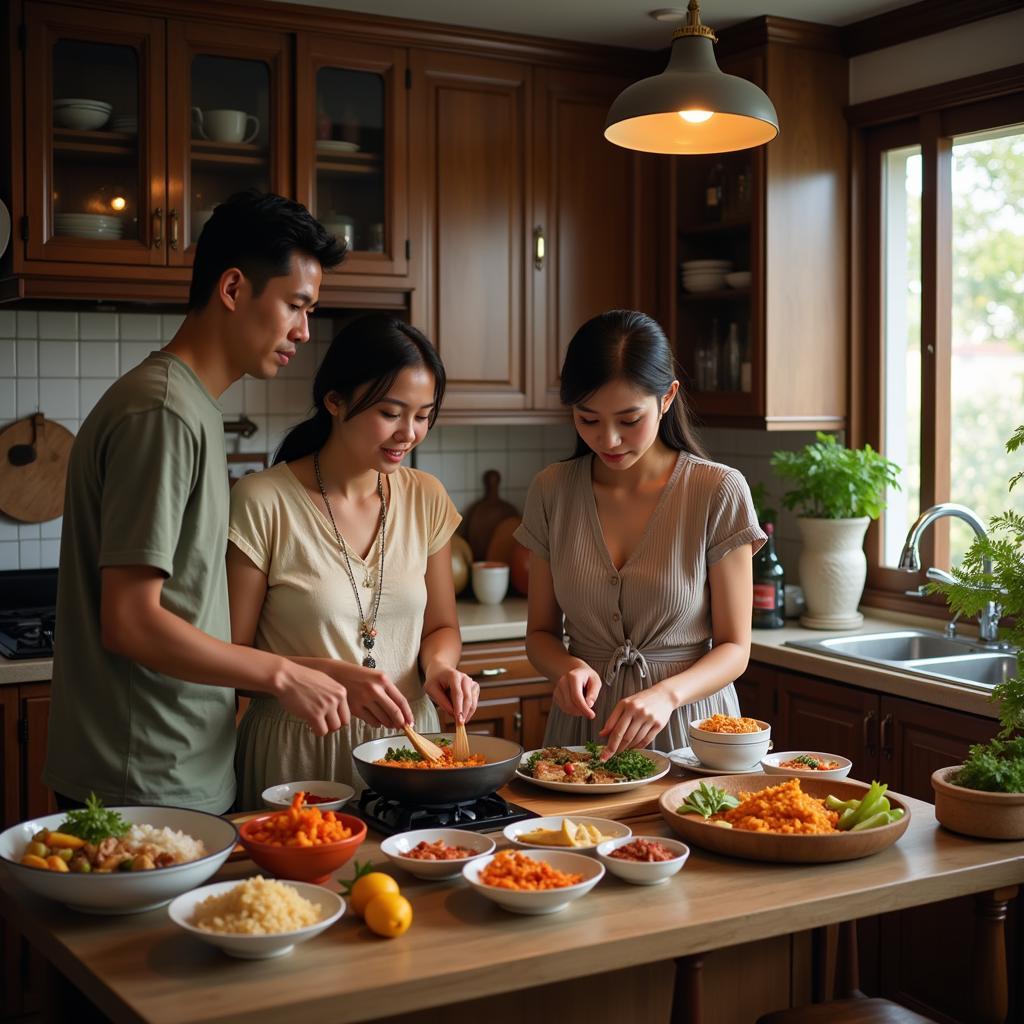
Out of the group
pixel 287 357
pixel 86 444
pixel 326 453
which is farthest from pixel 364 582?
pixel 86 444

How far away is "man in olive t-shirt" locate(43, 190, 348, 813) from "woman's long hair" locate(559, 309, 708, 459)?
50 cm

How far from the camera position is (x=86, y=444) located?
1983 mm

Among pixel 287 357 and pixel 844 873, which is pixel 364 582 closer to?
pixel 287 357

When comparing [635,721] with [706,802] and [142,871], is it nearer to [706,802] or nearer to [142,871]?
[706,802]

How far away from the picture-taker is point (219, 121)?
375cm

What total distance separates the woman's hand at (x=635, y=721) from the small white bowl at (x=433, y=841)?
362mm

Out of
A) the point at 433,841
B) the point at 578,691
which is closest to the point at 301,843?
the point at 433,841

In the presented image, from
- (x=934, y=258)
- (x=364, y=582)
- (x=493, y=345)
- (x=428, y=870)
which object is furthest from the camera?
(x=493, y=345)

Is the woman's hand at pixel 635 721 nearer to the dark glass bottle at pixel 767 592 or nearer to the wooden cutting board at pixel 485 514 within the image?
the dark glass bottle at pixel 767 592

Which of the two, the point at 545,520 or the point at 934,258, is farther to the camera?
the point at 934,258

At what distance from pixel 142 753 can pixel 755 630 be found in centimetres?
233

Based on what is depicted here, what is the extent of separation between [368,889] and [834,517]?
8.52 feet

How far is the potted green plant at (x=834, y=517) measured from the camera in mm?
3893

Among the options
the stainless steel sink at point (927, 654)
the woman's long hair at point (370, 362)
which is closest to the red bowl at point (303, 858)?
the woman's long hair at point (370, 362)
